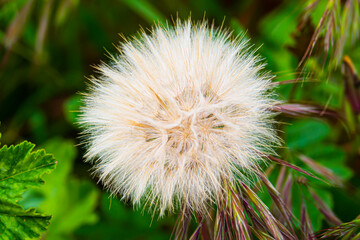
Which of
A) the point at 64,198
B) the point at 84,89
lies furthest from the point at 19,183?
the point at 84,89

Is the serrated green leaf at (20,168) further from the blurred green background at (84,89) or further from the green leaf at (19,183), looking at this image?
the blurred green background at (84,89)

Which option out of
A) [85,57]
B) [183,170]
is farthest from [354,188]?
[85,57]

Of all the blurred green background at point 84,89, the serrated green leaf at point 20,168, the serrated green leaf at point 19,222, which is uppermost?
the blurred green background at point 84,89

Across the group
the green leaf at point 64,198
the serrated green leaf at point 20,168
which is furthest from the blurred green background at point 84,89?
the serrated green leaf at point 20,168

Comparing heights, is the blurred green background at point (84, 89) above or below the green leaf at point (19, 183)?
above

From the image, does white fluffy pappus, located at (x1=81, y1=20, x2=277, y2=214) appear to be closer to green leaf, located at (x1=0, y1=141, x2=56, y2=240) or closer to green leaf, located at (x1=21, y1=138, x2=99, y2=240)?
green leaf, located at (x1=0, y1=141, x2=56, y2=240)

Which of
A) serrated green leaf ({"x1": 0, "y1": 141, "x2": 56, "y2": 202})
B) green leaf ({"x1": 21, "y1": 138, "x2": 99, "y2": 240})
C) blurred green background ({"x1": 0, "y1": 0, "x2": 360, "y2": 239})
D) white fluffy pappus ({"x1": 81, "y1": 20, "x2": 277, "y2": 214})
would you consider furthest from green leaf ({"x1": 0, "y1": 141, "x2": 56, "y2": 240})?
green leaf ({"x1": 21, "y1": 138, "x2": 99, "y2": 240})
